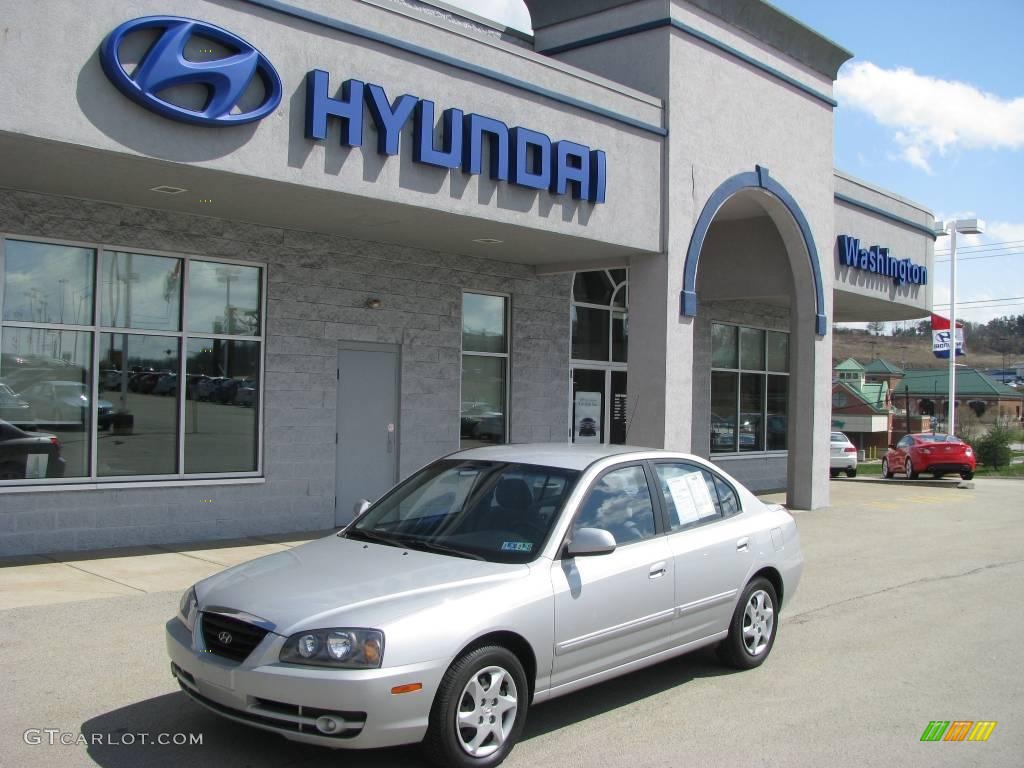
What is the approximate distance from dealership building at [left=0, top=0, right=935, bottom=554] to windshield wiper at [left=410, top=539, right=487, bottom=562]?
15.0ft

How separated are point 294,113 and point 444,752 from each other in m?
6.44

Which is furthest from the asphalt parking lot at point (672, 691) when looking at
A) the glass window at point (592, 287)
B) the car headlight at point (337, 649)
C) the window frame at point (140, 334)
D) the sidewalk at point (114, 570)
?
the glass window at point (592, 287)

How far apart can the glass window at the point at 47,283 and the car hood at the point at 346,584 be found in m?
5.65

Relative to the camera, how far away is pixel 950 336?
32.5 metres

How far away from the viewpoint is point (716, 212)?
1480 cm

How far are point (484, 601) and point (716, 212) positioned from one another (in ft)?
36.5

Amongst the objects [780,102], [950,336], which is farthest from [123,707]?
[950,336]

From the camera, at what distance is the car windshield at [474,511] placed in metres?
5.47

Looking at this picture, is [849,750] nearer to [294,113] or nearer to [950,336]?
[294,113]

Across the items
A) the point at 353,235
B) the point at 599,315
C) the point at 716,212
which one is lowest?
the point at 599,315

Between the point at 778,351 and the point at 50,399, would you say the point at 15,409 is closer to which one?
the point at 50,399

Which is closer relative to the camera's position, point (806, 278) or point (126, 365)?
point (126, 365)

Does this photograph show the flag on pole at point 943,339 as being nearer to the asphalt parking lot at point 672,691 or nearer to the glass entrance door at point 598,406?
the glass entrance door at point 598,406

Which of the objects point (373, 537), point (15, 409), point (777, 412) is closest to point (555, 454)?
point (373, 537)
